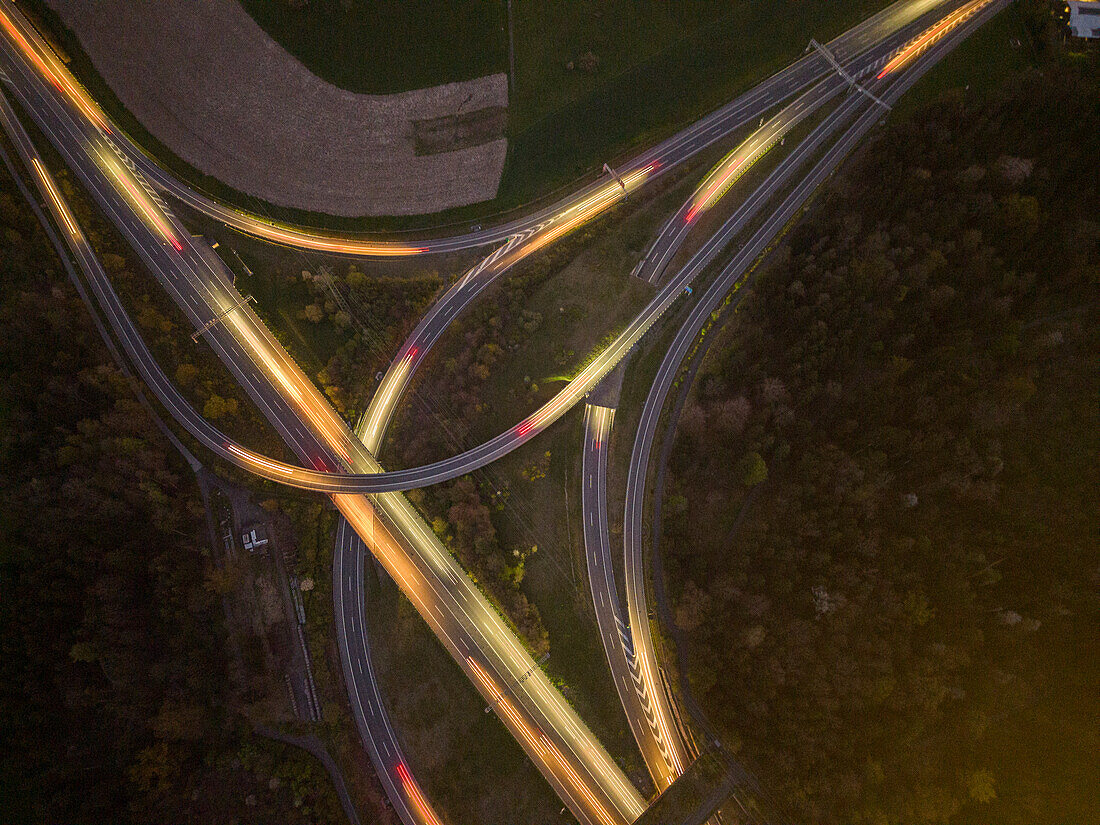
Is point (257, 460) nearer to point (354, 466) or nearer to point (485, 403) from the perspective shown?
point (354, 466)

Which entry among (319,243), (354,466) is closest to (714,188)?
(319,243)

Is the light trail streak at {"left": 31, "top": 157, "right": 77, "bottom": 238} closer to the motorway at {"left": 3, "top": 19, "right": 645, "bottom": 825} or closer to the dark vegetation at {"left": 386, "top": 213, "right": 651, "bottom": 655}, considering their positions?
the motorway at {"left": 3, "top": 19, "right": 645, "bottom": 825}

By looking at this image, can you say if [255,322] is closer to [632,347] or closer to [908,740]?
[632,347]

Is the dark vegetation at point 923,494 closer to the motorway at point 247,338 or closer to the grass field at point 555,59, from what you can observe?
the motorway at point 247,338

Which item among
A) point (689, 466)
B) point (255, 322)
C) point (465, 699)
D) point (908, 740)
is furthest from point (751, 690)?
point (255, 322)

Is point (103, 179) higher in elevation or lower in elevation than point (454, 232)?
higher

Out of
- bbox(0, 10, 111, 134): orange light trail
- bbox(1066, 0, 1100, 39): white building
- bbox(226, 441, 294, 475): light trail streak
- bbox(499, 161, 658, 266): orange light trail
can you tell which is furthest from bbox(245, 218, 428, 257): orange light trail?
bbox(1066, 0, 1100, 39): white building
